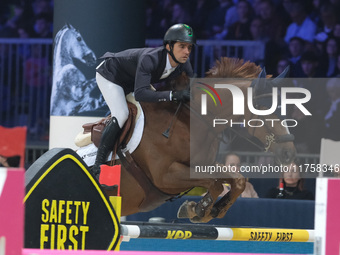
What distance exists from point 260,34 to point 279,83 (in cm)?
302

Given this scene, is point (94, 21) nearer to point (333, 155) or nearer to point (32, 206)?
point (333, 155)

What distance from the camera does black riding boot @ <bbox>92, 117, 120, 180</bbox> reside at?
5059mm

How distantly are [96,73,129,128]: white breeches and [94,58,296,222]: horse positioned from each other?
15 cm

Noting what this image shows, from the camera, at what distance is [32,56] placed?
28.1 ft

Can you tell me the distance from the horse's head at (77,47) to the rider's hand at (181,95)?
71.6 inches

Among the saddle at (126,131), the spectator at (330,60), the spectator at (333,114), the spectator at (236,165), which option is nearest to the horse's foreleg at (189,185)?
the saddle at (126,131)

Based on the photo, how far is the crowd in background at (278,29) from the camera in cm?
773

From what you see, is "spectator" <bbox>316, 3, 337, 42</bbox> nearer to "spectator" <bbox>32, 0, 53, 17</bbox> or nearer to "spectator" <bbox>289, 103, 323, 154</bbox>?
"spectator" <bbox>289, 103, 323, 154</bbox>

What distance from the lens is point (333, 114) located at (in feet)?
23.2

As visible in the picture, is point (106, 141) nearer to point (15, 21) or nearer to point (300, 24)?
point (300, 24)

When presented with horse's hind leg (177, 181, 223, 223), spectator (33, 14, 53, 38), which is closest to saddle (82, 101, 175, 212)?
horse's hind leg (177, 181, 223, 223)

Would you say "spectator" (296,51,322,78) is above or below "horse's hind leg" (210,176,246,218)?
above

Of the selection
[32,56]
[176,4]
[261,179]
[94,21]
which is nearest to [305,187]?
[261,179]

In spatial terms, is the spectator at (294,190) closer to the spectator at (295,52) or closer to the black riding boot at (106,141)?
the spectator at (295,52)
